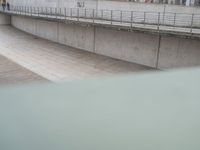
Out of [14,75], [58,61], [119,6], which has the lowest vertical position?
[14,75]

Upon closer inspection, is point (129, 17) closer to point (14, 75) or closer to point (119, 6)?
point (119, 6)

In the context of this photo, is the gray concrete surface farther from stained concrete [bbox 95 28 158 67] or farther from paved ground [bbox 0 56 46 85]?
stained concrete [bbox 95 28 158 67]

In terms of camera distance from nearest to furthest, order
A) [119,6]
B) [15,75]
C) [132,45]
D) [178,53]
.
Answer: [178,53] < [15,75] < [132,45] < [119,6]

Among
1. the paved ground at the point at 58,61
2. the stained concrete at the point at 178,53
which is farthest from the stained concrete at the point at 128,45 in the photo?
the stained concrete at the point at 178,53

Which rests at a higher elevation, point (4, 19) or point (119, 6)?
point (119, 6)

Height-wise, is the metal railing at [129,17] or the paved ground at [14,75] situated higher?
the metal railing at [129,17]

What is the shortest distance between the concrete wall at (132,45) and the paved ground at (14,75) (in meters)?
5.99

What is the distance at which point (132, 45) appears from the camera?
1661cm

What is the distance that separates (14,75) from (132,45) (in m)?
7.62

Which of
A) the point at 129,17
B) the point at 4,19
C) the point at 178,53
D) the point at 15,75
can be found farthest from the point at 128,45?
the point at 4,19

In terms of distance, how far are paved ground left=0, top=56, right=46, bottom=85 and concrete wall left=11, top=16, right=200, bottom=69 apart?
5.99 meters

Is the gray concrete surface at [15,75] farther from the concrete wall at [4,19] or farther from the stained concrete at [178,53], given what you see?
the concrete wall at [4,19]

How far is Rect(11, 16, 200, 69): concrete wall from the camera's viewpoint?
13742 millimetres

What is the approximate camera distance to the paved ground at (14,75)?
13641 mm
